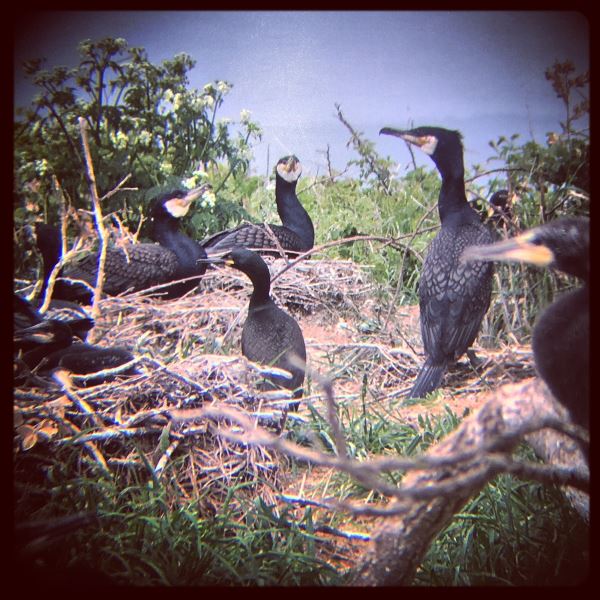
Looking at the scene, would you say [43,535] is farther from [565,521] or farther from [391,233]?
[391,233]

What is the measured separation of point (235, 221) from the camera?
6.09 ft

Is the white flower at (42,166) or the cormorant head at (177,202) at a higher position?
the white flower at (42,166)

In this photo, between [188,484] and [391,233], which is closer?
[188,484]

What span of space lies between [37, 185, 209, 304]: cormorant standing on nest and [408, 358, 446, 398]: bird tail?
0.92 metres

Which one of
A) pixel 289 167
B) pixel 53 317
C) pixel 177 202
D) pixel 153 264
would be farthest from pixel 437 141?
pixel 153 264

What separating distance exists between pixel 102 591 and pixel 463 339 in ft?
4.20

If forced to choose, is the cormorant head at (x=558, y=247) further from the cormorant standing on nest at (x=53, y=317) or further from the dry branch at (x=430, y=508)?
the cormorant standing on nest at (x=53, y=317)

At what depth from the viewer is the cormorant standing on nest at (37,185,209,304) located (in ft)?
6.55

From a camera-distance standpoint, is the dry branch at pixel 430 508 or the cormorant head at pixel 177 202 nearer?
the dry branch at pixel 430 508

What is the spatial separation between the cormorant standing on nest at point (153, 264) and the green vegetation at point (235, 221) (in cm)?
18

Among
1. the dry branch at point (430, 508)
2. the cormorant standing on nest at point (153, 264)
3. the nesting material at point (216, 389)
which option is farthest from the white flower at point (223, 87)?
the dry branch at point (430, 508)

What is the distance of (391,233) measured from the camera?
1.91 metres

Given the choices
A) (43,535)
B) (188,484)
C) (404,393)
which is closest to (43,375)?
(188,484)

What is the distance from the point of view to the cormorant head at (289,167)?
5.15 feet
